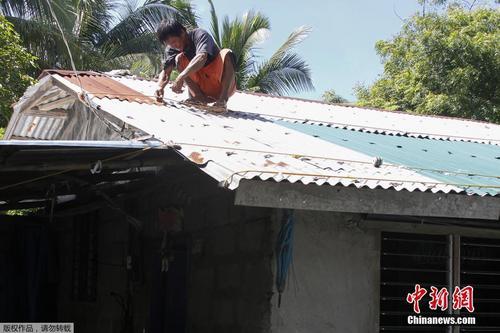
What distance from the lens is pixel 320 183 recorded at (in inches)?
176

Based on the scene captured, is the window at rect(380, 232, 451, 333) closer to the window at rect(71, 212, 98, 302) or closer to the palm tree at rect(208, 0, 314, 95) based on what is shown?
the window at rect(71, 212, 98, 302)

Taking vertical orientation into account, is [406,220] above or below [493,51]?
below

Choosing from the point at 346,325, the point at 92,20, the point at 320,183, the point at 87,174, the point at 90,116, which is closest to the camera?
the point at 320,183

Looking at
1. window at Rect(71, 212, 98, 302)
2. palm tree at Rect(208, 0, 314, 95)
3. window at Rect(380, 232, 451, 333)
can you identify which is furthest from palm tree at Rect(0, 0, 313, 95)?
window at Rect(380, 232, 451, 333)

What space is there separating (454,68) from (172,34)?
1050cm

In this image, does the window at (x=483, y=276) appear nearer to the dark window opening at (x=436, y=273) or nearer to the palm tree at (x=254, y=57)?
the dark window opening at (x=436, y=273)

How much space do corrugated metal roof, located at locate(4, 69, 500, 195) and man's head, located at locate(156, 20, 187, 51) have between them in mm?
585

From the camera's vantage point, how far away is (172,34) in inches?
281

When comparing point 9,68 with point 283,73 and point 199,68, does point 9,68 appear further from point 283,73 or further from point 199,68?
point 283,73

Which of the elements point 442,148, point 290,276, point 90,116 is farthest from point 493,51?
point 290,276

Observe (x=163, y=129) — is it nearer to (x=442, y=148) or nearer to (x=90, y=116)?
(x=90, y=116)

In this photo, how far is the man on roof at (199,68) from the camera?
23.3 feet

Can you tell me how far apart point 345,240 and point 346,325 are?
656 mm

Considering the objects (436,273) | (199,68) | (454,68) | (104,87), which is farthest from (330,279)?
(454,68)
